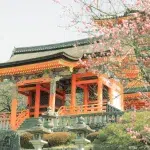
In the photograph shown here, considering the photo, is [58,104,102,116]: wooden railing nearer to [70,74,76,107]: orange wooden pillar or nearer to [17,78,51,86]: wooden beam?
[70,74,76,107]: orange wooden pillar

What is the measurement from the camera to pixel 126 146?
14.8 metres

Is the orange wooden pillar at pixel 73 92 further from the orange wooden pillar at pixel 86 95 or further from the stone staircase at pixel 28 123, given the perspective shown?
the stone staircase at pixel 28 123

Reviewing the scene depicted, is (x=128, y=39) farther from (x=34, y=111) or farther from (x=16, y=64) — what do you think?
(x=34, y=111)

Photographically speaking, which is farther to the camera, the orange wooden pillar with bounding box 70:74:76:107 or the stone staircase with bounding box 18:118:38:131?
the orange wooden pillar with bounding box 70:74:76:107

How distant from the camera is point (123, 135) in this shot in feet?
49.0

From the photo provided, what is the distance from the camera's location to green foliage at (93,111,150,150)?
47.9 feet

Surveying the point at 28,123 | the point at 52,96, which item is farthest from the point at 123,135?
the point at 28,123

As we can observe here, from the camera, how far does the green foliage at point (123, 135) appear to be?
14.6 metres

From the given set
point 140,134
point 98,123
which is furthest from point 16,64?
point 140,134

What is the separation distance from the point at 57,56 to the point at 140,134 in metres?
11.1

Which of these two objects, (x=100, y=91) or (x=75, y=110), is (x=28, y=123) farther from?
(x=100, y=91)

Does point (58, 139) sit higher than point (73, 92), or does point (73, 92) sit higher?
point (73, 92)

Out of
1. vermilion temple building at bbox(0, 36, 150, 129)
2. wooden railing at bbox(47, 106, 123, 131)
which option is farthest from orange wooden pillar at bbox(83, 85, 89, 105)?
wooden railing at bbox(47, 106, 123, 131)

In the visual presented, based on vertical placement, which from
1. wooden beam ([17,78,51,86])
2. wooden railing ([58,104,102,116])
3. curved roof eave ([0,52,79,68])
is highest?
curved roof eave ([0,52,79,68])
